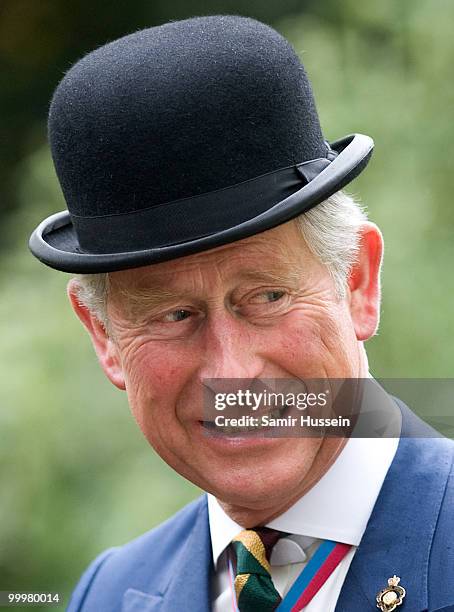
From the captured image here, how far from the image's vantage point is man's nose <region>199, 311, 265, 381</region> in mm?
1848

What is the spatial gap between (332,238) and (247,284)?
19 centimetres

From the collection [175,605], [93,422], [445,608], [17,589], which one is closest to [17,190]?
[93,422]

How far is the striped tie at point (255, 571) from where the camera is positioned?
6.43 feet

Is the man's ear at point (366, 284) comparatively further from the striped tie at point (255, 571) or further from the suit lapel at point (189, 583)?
the suit lapel at point (189, 583)

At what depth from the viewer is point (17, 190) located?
5273 mm

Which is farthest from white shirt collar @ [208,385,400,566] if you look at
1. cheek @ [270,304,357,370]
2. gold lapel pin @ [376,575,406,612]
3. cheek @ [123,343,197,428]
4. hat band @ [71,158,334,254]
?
hat band @ [71,158,334,254]

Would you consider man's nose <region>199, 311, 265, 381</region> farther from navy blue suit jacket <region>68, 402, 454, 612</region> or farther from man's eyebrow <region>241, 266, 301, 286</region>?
navy blue suit jacket <region>68, 402, 454, 612</region>

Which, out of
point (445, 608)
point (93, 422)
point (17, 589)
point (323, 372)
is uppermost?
point (323, 372)

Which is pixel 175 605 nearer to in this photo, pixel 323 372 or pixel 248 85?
pixel 323 372

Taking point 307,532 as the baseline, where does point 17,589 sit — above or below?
below

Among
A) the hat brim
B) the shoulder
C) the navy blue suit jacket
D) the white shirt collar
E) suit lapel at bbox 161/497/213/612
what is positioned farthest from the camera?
the shoulder

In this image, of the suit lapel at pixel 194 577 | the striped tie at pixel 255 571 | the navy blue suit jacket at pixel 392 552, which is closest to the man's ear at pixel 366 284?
the navy blue suit jacket at pixel 392 552

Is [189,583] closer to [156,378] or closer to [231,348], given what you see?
[156,378]

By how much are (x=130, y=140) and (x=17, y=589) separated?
3303mm
